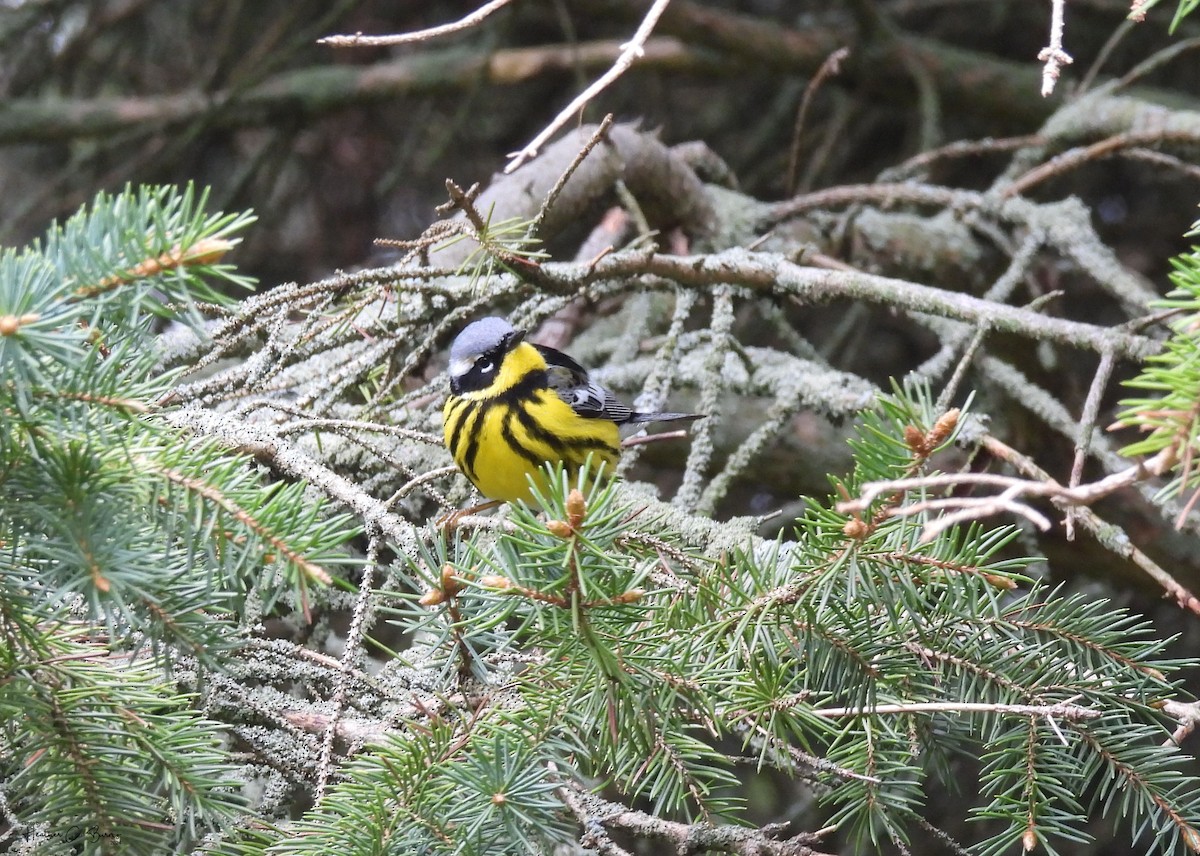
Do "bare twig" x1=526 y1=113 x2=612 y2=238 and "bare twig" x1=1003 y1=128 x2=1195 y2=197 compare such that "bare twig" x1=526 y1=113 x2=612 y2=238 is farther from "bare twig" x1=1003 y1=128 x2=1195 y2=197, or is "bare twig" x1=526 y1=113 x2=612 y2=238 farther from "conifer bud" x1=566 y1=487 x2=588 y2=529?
"bare twig" x1=1003 y1=128 x2=1195 y2=197

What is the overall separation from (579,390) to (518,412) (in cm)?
21

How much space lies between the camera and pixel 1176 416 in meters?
0.92

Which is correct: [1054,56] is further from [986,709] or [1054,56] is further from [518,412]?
[518,412]

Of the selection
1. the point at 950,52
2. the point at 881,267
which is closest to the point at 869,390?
the point at 881,267

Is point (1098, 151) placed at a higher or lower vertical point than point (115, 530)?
lower

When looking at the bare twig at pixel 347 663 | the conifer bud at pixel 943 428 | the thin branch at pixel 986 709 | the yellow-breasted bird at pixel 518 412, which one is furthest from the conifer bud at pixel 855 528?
the yellow-breasted bird at pixel 518 412

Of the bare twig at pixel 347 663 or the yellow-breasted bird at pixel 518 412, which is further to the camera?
the yellow-breasted bird at pixel 518 412

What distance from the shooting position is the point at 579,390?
2805mm

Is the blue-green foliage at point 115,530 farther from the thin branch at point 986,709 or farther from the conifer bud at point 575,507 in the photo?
the thin branch at point 986,709

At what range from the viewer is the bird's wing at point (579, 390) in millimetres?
2781

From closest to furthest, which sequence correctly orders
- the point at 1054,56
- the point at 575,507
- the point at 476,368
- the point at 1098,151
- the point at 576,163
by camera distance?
the point at 575,507
the point at 1054,56
the point at 576,163
the point at 476,368
the point at 1098,151

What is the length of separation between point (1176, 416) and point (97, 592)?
3.30 feet

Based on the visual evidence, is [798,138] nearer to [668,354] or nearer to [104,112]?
[668,354]

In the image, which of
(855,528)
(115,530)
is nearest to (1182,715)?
(855,528)
